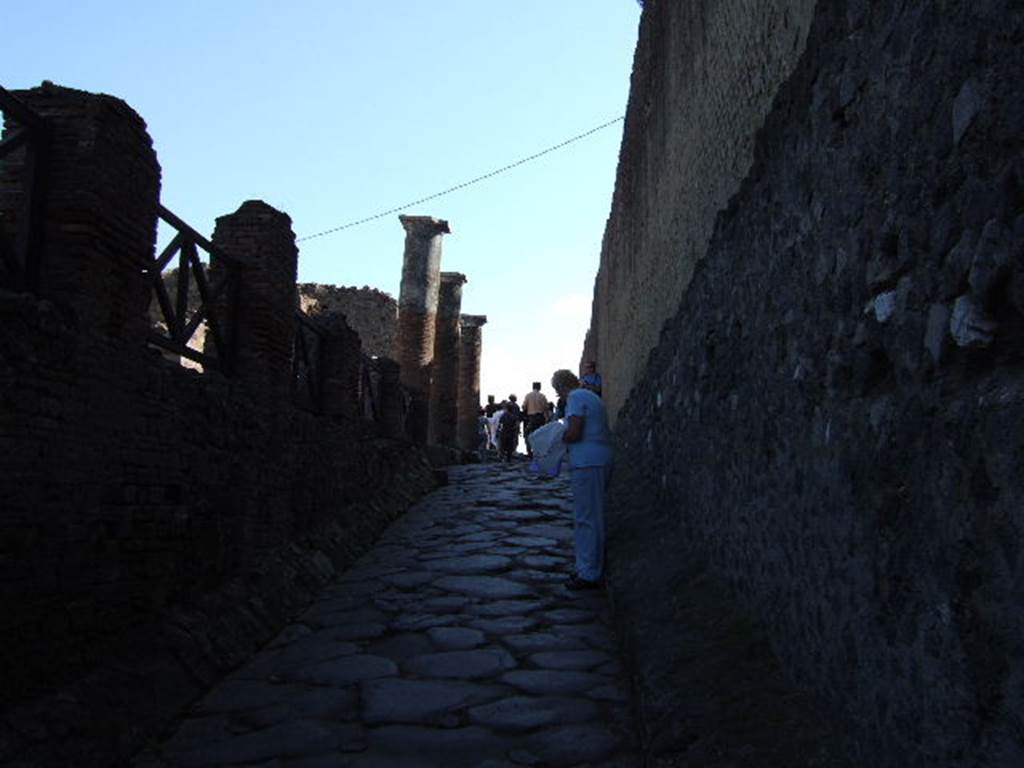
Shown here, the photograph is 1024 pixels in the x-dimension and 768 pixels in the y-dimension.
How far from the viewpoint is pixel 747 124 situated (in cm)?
362

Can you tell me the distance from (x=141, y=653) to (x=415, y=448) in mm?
7238

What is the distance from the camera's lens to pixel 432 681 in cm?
401

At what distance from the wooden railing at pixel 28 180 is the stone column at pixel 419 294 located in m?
14.3

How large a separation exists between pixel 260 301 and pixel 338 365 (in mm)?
1735

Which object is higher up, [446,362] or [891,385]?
[446,362]

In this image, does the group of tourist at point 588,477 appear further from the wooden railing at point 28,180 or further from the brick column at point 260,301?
the wooden railing at point 28,180

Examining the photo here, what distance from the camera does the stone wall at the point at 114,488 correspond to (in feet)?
10.3

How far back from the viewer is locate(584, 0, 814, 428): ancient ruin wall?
3396mm

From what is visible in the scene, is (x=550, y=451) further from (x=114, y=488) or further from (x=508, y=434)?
(x=508, y=434)

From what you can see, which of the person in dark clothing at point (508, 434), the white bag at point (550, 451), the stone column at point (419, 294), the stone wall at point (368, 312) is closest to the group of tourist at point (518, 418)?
the person in dark clothing at point (508, 434)

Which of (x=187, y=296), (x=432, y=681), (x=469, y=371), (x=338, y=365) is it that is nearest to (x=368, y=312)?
(x=469, y=371)

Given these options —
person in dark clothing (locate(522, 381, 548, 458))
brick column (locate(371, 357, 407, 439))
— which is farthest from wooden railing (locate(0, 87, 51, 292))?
A: person in dark clothing (locate(522, 381, 548, 458))

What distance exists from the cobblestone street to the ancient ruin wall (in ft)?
7.01

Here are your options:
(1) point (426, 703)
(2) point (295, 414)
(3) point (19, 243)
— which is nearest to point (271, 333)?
(2) point (295, 414)
